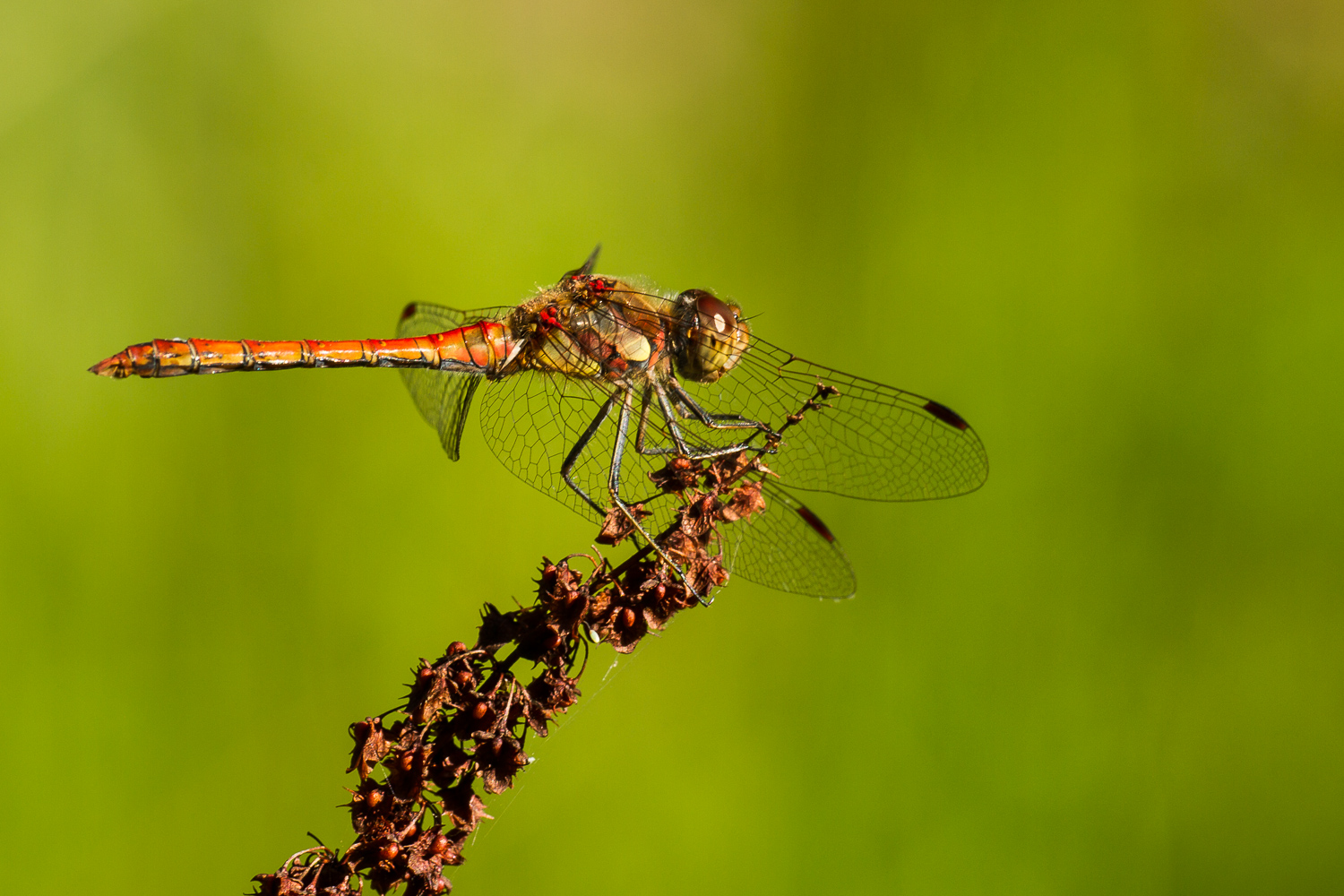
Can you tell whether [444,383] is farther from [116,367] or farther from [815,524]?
[815,524]

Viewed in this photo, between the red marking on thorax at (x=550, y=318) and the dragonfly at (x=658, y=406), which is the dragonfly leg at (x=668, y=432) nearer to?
the dragonfly at (x=658, y=406)

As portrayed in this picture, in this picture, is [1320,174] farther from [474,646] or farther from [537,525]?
[474,646]

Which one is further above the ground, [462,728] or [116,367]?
[116,367]

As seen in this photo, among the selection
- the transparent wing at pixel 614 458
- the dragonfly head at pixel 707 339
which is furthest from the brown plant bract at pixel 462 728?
the dragonfly head at pixel 707 339

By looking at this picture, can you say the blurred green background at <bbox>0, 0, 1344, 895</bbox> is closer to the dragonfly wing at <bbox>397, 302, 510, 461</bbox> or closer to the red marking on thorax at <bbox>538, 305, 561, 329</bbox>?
the dragonfly wing at <bbox>397, 302, 510, 461</bbox>

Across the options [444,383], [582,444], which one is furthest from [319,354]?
[582,444]

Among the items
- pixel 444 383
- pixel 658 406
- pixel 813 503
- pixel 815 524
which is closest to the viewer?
pixel 815 524

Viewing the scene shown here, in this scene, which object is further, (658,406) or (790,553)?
(658,406)
